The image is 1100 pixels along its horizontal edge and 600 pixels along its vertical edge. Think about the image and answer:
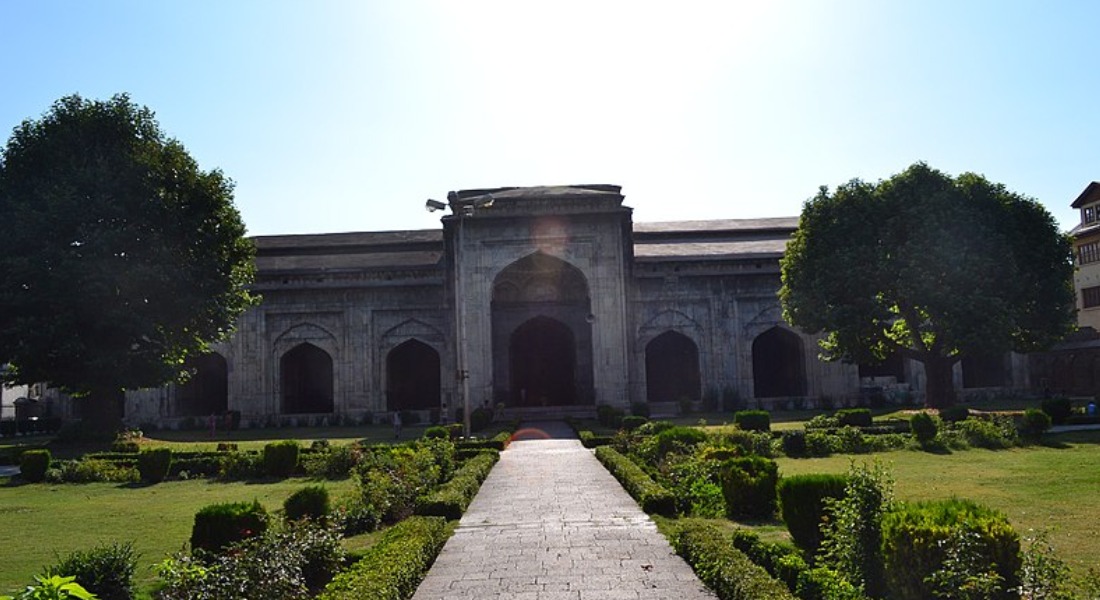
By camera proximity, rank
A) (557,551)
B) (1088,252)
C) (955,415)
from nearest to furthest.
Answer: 1. (557,551)
2. (955,415)
3. (1088,252)

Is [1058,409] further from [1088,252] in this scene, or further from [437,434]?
[1088,252]

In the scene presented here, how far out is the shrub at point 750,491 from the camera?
12625 millimetres

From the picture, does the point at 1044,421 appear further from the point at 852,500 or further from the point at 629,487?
the point at 852,500

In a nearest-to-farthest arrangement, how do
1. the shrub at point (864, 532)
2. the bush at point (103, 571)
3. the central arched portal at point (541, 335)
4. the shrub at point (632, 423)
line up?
the shrub at point (864, 532) → the bush at point (103, 571) → the shrub at point (632, 423) → the central arched portal at point (541, 335)

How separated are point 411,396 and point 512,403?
16.1ft

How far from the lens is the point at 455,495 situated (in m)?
13.3

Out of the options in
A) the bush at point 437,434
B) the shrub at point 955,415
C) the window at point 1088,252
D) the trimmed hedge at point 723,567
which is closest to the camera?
the trimmed hedge at point 723,567

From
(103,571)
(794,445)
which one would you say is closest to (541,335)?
(794,445)

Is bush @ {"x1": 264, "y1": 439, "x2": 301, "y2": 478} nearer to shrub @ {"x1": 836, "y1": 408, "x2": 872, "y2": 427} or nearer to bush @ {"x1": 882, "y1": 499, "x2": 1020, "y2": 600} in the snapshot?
shrub @ {"x1": 836, "y1": 408, "x2": 872, "y2": 427}

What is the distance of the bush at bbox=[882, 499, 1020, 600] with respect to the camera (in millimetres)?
6484

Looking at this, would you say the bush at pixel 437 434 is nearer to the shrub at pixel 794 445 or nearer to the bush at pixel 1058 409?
the shrub at pixel 794 445

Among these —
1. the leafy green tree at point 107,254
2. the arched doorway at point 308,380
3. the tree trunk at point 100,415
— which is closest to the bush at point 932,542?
the leafy green tree at point 107,254

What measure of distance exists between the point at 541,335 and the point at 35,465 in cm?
2542

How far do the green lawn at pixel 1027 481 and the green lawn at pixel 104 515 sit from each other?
926 cm
